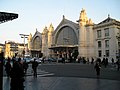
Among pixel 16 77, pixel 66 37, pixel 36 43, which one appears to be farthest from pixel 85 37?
pixel 16 77

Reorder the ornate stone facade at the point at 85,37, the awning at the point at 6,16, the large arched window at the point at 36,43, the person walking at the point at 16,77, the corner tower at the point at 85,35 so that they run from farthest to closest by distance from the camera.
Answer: the large arched window at the point at 36,43, the corner tower at the point at 85,35, the ornate stone facade at the point at 85,37, the awning at the point at 6,16, the person walking at the point at 16,77

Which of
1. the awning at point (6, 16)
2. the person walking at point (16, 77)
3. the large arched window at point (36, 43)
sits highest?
the large arched window at point (36, 43)

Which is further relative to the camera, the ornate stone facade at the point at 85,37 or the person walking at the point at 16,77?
the ornate stone facade at the point at 85,37

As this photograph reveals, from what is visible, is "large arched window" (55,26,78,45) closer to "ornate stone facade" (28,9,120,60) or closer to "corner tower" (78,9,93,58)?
"ornate stone facade" (28,9,120,60)

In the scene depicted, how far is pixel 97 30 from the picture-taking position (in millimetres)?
71438

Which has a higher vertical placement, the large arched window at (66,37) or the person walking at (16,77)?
the large arched window at (66,37)

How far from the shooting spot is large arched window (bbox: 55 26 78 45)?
280 feet

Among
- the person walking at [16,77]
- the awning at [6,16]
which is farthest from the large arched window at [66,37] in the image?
the person walking at [16,77]

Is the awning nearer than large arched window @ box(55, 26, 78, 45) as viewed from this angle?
Yes

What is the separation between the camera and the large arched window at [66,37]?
85312 mm

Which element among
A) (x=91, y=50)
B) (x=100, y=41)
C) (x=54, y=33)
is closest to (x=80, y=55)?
(x=91, y=50)

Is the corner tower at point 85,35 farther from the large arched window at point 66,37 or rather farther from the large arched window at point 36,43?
the large arched window at point 36,43

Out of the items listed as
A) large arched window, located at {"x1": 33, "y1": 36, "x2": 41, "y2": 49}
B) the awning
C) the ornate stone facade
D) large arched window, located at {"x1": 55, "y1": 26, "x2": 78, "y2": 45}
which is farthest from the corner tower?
the awning

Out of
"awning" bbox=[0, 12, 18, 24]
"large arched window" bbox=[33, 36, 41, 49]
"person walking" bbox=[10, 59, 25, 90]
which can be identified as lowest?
"person walking" bbox=[10, 59, 25, 90]
